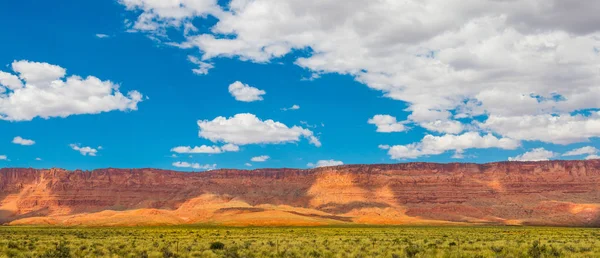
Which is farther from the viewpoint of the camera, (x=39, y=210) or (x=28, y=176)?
(x=28, y=176)

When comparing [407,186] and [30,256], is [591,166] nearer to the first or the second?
[407,186]

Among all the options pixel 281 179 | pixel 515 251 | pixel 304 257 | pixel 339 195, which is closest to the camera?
pixel 304 257

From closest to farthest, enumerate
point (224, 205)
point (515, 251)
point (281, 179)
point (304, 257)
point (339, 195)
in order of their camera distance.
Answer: point (304, 257), point (515, 251), point (224, 205), point (339, 195), point (281, 179)

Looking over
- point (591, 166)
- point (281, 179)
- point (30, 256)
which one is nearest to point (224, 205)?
point (281, 179)

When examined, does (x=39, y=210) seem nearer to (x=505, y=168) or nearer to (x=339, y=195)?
(x=339, y=195)

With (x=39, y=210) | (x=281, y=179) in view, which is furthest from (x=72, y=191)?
(x=281, y=179)

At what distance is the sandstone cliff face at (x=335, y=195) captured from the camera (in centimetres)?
14925

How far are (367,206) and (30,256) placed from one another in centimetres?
14603

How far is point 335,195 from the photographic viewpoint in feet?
591

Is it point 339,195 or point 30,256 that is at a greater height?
point 339,195

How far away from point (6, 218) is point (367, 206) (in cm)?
11131

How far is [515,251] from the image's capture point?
28.0 meters

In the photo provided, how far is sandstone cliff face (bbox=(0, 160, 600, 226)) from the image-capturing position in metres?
149

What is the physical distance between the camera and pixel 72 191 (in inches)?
7480
